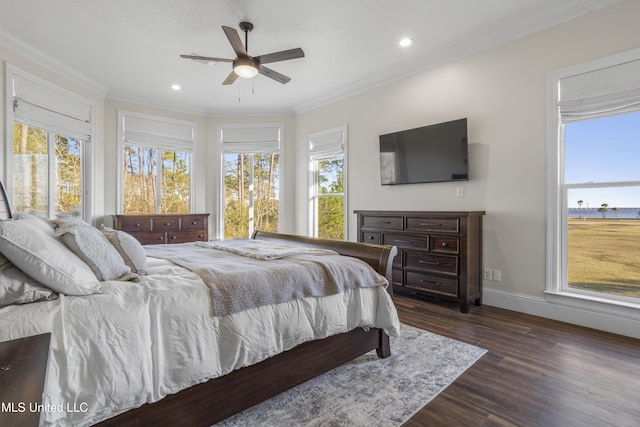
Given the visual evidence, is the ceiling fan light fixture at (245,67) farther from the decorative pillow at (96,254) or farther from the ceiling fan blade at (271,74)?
the decorative pillow at (96,254)

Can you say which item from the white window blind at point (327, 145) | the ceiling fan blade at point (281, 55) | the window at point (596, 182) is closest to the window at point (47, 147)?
the ceiling fan blade at point (281, 55)

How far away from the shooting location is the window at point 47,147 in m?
3.54

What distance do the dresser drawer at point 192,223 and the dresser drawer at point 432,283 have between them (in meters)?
3.40

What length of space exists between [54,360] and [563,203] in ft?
12.3

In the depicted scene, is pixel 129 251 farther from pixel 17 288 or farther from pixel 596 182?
pixel 596 182

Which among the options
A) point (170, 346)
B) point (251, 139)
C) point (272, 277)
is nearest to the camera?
point (170, 346)

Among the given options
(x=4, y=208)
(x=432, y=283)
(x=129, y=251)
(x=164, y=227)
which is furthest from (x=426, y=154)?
(x=4, y=208)

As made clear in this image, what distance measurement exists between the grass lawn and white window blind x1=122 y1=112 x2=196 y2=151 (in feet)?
18.5

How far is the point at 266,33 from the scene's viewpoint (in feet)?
10.8

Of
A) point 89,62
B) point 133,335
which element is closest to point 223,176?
point 89,62

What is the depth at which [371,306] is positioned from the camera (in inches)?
80.0

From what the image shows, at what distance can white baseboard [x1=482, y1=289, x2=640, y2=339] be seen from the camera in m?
2.56

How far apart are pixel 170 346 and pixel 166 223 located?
3.98 metres

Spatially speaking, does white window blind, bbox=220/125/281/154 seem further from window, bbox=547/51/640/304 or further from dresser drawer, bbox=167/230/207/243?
window, bbox=547/51/640/304
